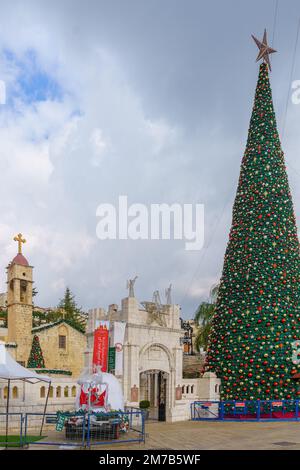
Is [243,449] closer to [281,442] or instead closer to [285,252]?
[281,442]

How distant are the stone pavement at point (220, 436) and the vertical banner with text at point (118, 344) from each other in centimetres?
232

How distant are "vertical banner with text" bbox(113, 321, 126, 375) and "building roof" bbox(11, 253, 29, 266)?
14.8 meters

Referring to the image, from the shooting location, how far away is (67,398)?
18188 millimetres

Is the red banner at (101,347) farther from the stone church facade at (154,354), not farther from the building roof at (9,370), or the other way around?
the building roof at (9,370)

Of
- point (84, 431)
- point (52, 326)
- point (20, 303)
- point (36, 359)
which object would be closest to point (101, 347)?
point (84, 431)

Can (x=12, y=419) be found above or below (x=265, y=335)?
below

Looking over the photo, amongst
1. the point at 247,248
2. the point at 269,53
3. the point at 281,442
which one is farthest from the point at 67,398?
the point at 269,53

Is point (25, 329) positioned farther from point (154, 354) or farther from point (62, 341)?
point (154, 354)

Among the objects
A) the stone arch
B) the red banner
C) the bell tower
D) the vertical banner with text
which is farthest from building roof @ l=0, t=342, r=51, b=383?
the bell tower

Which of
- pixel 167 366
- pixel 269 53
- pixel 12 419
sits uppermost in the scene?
pixel 269 53

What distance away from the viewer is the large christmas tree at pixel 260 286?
20.9 m

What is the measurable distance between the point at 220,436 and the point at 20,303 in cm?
1987

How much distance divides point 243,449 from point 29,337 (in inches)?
875

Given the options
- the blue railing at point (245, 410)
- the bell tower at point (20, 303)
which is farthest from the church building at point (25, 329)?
the blue railing at point (245, 410)
